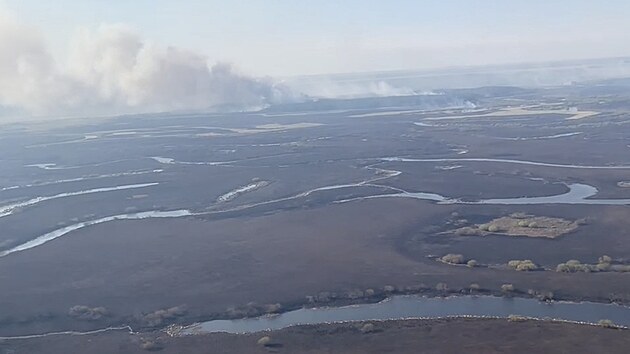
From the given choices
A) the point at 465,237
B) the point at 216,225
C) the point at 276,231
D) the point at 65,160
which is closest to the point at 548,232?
the point at 465,237

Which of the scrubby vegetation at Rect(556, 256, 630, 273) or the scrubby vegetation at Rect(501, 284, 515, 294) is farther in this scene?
the scrubby vegetation at Rect(556, 256, 630, 273)

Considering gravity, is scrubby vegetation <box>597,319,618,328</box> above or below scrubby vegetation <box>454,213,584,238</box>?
below

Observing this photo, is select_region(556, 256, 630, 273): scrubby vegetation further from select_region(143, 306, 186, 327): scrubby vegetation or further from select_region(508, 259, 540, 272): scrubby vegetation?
select_region(143, 306, 186, 327): scrubby vegetation

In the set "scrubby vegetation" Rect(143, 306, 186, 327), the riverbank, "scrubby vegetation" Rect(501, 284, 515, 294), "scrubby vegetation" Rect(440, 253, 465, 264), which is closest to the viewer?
the riverbank

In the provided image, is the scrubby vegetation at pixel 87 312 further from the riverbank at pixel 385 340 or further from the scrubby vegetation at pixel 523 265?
the scrubby vegetation at pixel 523 265

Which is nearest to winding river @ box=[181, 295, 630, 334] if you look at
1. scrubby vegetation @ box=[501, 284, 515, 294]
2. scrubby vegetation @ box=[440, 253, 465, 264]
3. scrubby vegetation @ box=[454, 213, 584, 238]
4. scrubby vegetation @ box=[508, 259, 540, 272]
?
scrubby vegetation @ box=[501, 284, 515, 294]

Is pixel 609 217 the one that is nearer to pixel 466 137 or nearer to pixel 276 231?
pixel 276 231
